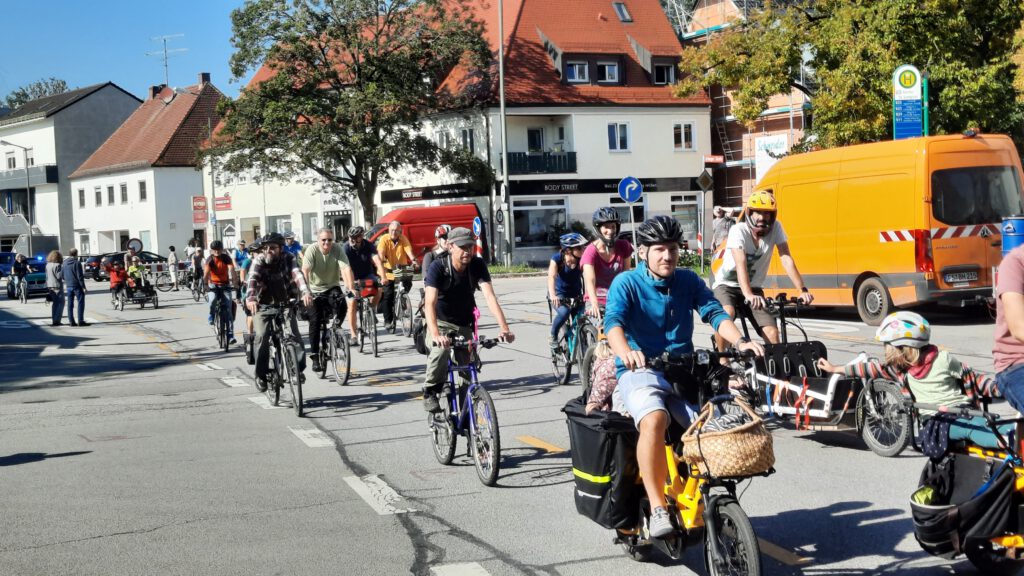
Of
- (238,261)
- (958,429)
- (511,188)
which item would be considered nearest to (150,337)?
(238,261)

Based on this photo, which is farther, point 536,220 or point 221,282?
point 536,220

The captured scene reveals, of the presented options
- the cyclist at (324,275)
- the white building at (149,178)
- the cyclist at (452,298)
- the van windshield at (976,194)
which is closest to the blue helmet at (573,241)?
the cyclist at (452,298)

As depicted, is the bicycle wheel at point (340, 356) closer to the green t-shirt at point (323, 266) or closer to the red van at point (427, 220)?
the green t-shirt at point (323, 266)

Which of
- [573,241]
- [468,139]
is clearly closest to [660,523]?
[573,241]

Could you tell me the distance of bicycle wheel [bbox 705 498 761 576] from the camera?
4.26 m

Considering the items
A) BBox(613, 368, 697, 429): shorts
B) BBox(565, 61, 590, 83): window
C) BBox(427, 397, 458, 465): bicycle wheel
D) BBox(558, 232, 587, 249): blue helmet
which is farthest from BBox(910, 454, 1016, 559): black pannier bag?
BBox(565, 61, 590, 83): window

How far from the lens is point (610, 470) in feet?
16.8

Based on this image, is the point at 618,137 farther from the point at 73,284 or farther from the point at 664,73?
the point at 73,284

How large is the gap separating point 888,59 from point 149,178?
174ft

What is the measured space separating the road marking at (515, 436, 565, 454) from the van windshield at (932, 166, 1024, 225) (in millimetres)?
9512

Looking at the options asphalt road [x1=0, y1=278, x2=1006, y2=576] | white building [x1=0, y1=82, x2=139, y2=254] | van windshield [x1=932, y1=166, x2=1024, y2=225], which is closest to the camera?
asphalt road [x1=0, y1=278, x2=1006, y2=576]

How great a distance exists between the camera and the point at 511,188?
49688mm

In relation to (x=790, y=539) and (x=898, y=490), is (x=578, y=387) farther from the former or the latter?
(x=790, y=539)

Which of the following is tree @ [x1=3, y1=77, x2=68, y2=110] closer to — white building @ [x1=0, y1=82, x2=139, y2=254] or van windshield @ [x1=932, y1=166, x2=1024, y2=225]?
white building @ [x1=0, y1=82, x2=139, y2=254]
